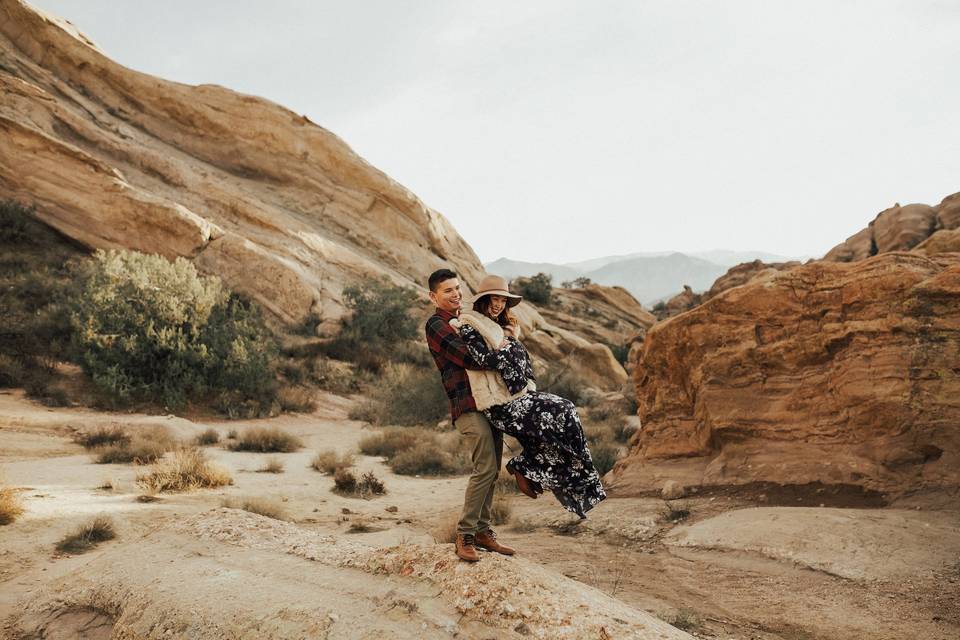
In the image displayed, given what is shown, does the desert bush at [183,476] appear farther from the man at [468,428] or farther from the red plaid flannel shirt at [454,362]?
the red plaid flannel shirt at [454,362]

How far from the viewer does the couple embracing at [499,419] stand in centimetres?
349

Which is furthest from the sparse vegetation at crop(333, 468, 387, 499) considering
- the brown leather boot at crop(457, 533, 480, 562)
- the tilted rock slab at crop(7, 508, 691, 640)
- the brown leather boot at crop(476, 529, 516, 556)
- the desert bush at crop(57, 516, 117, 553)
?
the brown leather boot at crop(457, 533, 480, 562)

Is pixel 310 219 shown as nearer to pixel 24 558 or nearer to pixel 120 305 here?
pixel 120 305

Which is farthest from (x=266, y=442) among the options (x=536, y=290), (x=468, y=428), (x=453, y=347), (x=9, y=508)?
(x=536, y=290)

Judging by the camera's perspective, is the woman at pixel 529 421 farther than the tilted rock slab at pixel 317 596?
Yes

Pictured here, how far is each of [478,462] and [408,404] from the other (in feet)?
43.6

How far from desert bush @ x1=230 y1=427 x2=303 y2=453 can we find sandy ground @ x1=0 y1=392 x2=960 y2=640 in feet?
7.04

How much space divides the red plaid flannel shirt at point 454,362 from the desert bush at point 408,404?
41.3 feet

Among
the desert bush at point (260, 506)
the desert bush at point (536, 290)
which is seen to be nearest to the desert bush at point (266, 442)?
the desert bush at point (260, 506)

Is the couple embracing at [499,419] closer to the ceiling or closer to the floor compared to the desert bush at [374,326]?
closer to the floor

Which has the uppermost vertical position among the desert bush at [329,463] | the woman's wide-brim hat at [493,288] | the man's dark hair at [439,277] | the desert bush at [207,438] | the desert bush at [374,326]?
the desert bush at [374,326]

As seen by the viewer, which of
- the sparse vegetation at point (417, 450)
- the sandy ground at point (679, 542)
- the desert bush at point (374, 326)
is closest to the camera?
the sandy ground at point (679, 542)

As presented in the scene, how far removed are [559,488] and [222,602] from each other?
196 cm

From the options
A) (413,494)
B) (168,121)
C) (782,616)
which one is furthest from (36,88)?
(782,616)
